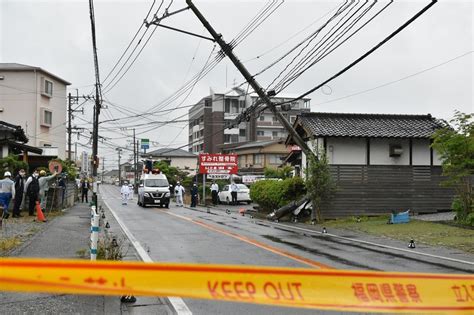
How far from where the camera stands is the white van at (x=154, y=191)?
109ft

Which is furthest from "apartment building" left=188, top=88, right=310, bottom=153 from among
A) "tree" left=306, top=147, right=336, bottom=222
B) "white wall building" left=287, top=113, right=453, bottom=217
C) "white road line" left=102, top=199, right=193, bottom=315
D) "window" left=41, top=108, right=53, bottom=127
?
"white road line" left=102, top=199, right=193, bottom=315

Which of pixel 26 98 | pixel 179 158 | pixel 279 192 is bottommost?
pixel 279 192

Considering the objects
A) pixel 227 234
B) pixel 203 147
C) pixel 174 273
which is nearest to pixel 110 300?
pixel 174 273

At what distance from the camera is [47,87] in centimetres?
4728

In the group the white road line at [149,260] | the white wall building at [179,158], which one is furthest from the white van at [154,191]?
the white wall building at [179,158]

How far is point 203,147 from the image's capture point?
84.1 meters

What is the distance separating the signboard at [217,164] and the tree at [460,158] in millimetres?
23467

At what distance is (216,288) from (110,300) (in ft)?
12.2

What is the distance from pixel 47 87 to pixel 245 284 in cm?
4784

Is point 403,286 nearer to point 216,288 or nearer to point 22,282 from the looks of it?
point 216,288

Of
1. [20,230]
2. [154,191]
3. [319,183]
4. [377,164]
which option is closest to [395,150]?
[377,164]

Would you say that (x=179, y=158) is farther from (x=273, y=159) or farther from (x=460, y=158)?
(x=460, y=158)

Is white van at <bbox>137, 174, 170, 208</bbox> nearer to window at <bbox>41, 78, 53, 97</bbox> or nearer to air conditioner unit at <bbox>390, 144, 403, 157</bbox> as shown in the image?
air conditioner unit at <bbox>390, 144, 403, 157</bbox>

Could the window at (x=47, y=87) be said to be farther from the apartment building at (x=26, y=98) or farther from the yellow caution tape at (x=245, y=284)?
the yellow caution tape at (x=245, y=284)
